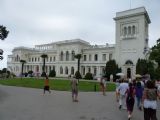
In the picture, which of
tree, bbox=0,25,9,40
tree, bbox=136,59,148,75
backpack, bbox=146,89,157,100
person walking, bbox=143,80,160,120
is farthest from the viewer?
tree, bbox=136,59,148,75

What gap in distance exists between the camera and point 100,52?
7800 centimetres

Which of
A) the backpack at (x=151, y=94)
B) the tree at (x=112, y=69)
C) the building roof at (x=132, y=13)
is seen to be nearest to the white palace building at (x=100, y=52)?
the building roof at (x=132, y=13)

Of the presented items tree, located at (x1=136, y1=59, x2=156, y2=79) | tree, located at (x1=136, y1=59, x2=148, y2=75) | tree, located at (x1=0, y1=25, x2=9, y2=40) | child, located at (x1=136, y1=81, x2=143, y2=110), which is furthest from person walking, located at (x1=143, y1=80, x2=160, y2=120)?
tree, located at (x1=136, y1=59, x2=148, y2=75)

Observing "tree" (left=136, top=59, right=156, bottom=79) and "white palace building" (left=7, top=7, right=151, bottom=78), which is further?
"white palace building" (left=7, top=7, right=151, bottom=78)

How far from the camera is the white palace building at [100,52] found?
6131 centimetres

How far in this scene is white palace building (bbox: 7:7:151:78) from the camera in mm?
61312

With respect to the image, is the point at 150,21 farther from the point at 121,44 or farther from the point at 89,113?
the point at 89,113

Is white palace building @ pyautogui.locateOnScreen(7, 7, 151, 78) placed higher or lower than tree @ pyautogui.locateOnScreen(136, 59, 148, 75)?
higher

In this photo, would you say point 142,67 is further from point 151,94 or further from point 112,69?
point 151,94

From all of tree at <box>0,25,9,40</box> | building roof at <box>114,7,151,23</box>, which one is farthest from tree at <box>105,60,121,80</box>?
tree at <box>0,25,9,40</box>

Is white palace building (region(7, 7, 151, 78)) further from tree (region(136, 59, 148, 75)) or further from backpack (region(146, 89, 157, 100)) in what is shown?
backpack (region(146, 89, 157, 100))

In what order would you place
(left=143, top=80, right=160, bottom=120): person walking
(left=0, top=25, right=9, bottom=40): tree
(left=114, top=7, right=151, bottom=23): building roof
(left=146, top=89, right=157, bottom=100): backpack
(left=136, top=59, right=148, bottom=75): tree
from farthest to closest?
(left=114, top=7, right=151, bottom=23): building roof, (left=136, top=59, right=148, bottom=75): tree, (left=0, top=25, right=9, bottom=40): tree, (left=146, top=89, right=157, bottom=100): backpack, (left=143, top=80, right=160, bottom=120): person walking

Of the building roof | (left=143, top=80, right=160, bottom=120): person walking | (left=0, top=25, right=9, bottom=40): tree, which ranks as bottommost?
(left=143, top=80, right=160, bottom=120): person walking

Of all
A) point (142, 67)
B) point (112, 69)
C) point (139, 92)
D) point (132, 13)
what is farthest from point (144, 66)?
point (139, 92)
